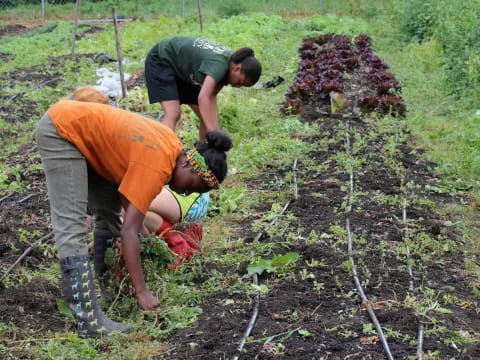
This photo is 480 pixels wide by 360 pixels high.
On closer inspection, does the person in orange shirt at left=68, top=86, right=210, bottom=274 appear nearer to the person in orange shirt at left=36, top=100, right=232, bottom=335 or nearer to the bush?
the person in orange shirt at left=36, top=100, right=232, bottom=335

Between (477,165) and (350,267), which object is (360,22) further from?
(350,267)

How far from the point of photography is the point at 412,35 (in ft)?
47.2

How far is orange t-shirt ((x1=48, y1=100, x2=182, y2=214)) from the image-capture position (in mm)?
3186

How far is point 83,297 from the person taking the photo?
3.35 meters

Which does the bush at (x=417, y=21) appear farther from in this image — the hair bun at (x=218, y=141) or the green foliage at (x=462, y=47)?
the hair bun at (x=218, y=141)

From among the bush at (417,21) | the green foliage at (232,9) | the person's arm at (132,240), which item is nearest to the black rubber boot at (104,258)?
the person's arm at (132,240)

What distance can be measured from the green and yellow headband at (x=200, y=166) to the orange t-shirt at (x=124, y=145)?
0.08 meters

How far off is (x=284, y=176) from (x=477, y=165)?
1.76m

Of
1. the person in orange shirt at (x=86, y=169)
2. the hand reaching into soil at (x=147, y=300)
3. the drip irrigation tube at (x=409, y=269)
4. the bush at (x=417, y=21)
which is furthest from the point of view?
the bush at (x=417, y=21)

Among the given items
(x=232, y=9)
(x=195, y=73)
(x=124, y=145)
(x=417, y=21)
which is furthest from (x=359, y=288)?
(x=232, y=9)

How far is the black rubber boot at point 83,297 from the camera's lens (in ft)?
10.9

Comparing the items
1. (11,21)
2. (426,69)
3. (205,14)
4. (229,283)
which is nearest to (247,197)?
(229,283)

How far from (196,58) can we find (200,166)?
7.31ft

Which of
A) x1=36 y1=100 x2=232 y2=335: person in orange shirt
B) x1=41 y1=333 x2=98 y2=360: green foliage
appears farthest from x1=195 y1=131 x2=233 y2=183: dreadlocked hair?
x1=41 y1=333 x2=98 y2=360: green foliage
